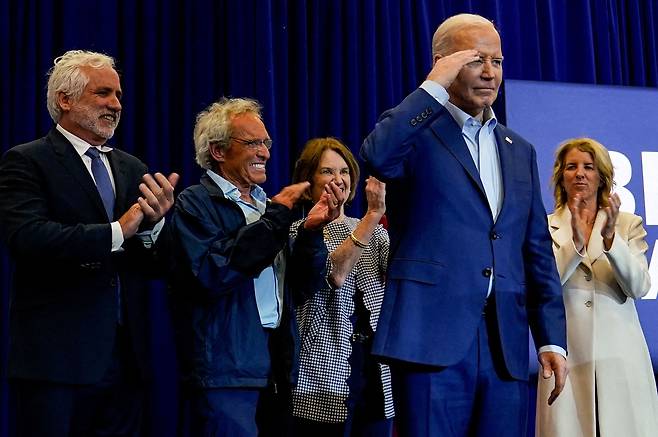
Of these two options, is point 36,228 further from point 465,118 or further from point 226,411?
point 465,118

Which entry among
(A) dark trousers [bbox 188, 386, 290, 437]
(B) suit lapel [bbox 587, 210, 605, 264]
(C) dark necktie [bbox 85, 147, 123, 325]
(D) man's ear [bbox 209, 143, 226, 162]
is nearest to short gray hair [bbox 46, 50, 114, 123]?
(C) dark necktie [bbox 85, 147, 123, 325]

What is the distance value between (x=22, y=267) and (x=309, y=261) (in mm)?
833

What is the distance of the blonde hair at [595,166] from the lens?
11.8 ft

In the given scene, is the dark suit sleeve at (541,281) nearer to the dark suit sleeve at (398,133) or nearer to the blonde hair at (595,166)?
the dark suit sleeve at (398,133)

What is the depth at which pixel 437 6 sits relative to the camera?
16.1 ft

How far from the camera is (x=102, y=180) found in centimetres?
280

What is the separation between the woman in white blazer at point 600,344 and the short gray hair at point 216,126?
1198 mm

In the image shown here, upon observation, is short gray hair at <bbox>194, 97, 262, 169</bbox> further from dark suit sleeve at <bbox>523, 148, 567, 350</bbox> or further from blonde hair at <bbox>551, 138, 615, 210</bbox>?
blonde hair at <bbox>551, 138, 615, 210</bbox>

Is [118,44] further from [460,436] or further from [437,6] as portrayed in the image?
[460,436]

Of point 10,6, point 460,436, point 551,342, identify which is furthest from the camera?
point 10,6

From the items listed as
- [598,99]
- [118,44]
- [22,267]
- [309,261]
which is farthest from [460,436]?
[598,99]

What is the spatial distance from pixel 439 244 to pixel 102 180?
1094 mm

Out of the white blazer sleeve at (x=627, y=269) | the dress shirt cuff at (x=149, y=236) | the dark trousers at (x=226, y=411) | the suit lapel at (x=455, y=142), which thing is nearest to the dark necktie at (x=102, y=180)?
the dress shirt cuff at (x=149, y=236)

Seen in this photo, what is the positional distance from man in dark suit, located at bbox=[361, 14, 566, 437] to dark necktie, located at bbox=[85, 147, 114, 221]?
0.89 metres
